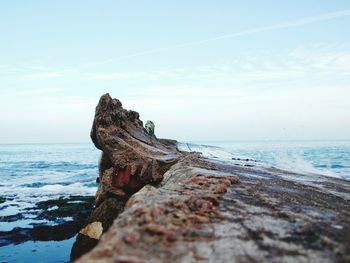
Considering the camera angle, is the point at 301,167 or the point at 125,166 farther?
the point at 301,167

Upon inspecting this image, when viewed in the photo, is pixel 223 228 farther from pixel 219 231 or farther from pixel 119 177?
pixel 119 177

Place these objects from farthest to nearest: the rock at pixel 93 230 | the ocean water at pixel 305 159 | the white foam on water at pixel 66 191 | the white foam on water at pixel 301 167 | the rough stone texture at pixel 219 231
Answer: the ocean water at pixel 305 159
the white foam on water at pixel 66 191
the white foam on water at pixel 301 167
the rock at pixel 93 230
the rough stone texture at pixel 219 231

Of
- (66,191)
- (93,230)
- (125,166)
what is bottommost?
(66,191)

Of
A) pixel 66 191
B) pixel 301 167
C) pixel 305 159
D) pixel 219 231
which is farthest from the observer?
pixel 305 159

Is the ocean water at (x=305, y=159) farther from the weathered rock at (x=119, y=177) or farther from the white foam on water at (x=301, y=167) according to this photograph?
the weathered rock at (x=119, y=177)

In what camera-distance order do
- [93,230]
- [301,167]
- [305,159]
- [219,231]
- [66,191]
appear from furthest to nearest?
[305,159], [301,167], [66,191], [93,230], [219,231]

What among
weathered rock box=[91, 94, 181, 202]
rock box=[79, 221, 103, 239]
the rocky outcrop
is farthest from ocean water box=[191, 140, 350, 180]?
the rocky outcrop

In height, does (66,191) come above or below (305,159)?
below

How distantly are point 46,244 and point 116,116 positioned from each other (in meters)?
3.13

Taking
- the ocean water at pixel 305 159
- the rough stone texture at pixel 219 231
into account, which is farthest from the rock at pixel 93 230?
the ocean water at pixel 305 159

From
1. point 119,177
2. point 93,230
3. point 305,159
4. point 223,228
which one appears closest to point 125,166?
point 119,177

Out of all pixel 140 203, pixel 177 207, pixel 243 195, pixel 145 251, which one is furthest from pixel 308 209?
pixel 145 251

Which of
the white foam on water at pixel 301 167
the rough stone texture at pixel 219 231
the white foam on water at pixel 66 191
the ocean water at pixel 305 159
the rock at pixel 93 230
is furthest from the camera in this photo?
the ocean water at pixel 305 159

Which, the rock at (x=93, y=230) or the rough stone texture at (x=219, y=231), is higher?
the rough stone texture at (x=219, y=231)
